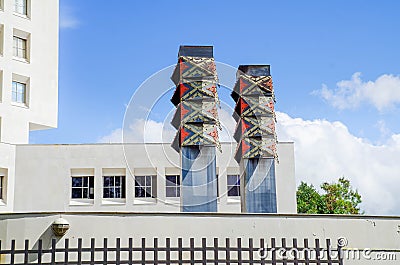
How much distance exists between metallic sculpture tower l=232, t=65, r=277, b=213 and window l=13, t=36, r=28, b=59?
17231mm

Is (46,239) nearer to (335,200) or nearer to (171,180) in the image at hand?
(171,180)

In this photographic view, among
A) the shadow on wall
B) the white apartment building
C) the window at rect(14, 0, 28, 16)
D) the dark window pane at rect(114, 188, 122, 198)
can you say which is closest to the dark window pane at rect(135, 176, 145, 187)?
the dark window pane at rect(114, 188, 122, 198)

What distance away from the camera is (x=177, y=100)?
15242 millimetres

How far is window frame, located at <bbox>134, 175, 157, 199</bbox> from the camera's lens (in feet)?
90.5

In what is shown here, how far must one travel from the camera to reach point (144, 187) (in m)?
27.8

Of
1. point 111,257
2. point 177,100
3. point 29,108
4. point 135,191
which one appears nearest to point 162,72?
point 177,100

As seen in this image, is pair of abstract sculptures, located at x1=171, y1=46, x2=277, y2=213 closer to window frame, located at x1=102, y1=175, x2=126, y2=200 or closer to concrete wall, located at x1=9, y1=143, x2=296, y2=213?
concrete wall, located at x1=9, y1=143, x2=296, y2=213

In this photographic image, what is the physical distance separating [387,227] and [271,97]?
413cm

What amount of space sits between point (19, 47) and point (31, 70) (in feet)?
4.10

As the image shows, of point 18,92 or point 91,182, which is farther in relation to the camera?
point 18,92

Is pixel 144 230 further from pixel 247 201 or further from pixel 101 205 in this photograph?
pixel 101 205

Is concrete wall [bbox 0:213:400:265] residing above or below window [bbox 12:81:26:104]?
below

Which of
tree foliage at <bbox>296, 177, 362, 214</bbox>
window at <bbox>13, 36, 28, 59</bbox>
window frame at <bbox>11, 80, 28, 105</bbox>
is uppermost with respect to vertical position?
window at <bbox>13, 36, 28, 59</bbox>

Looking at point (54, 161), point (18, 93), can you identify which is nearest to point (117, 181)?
point (54, 161)
